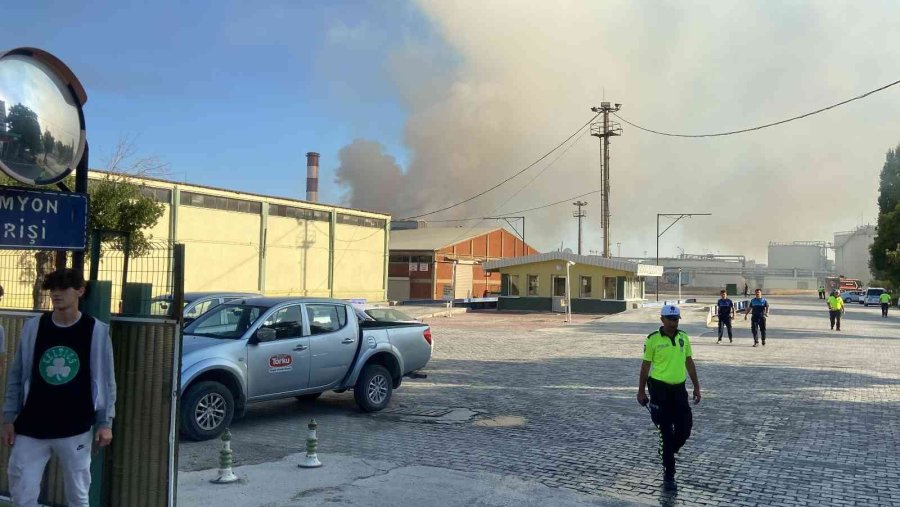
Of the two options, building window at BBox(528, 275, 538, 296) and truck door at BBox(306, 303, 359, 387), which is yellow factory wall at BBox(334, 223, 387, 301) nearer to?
building window at BBox(528, 275, 538, 296)

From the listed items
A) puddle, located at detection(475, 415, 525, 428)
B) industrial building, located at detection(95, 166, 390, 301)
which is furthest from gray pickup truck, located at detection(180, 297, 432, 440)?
industrial building, located at detection(95, 166, 390, 301)

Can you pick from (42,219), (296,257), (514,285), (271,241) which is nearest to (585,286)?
(514,285)

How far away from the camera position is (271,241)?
137 ft

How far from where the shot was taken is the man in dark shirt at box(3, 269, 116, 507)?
4.17m

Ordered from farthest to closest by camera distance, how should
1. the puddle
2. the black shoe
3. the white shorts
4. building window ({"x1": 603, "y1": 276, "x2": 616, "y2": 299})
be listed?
1. building window ({"x1": 603, "y1": 276, "x2": 616, "y2": 299})
2. the puddle
3. the black shoe
4. the white shorts

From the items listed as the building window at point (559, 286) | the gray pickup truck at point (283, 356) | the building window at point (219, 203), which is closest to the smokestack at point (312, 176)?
the building window at point (219, 203)

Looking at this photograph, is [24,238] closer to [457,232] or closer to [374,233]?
[374,233]

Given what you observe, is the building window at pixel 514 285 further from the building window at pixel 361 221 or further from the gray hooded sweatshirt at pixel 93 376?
the gray hooded sweatshirt at pixel 93 376

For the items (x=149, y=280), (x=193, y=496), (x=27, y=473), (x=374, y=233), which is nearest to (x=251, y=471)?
(x=193, y=496)

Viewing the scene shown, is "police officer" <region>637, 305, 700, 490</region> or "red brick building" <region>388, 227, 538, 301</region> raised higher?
"red brick building" <region>388, 227, 538, 301</region>

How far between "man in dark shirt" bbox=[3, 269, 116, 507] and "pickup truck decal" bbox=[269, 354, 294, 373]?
4.74m

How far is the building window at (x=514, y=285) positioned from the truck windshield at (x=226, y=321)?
1503 inches

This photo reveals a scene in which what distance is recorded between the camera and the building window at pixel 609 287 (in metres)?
44.2

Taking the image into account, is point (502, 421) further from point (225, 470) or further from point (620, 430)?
point (225, 470)
